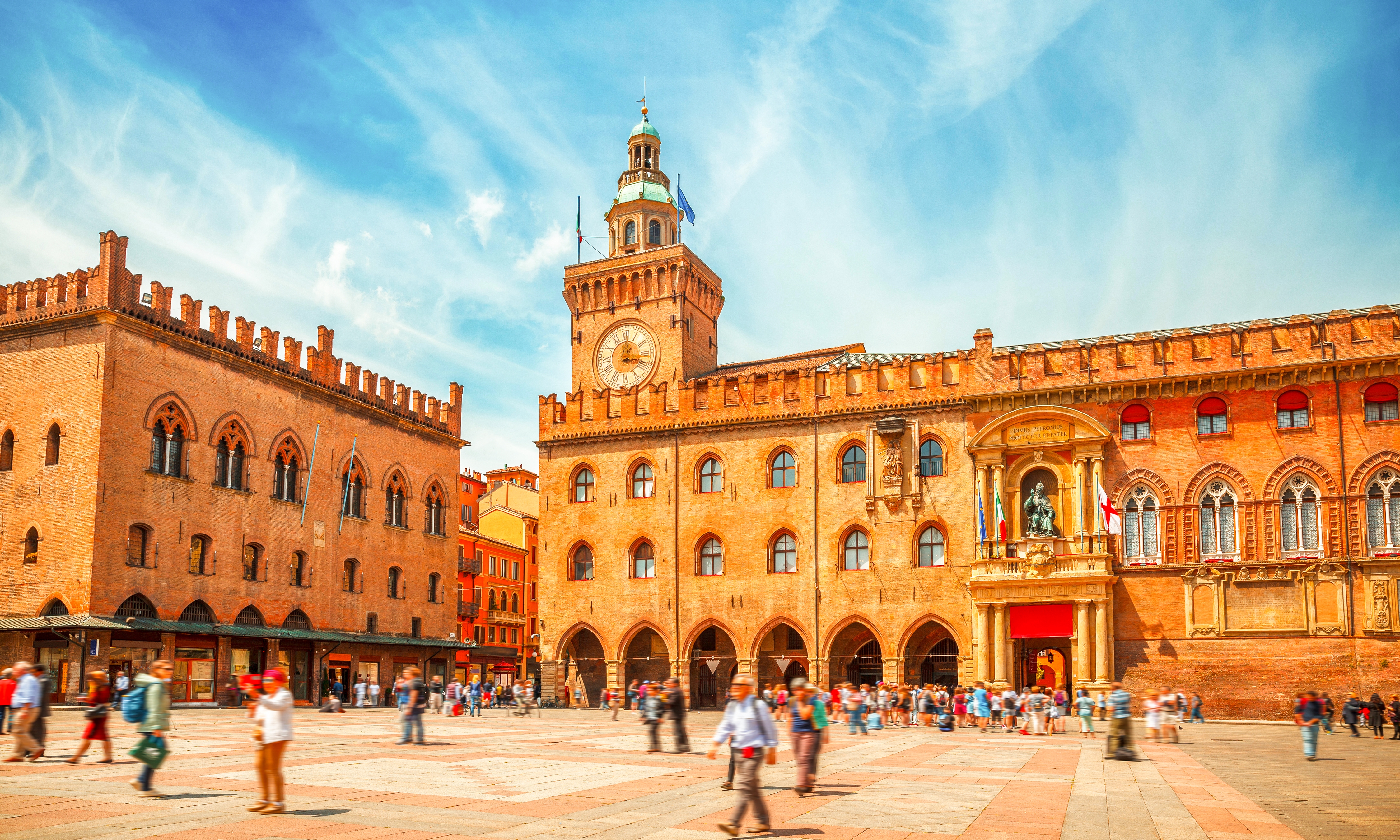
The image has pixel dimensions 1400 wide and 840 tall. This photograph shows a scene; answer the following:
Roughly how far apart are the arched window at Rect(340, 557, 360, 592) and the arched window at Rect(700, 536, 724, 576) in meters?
13.9

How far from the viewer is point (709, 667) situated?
44.3m

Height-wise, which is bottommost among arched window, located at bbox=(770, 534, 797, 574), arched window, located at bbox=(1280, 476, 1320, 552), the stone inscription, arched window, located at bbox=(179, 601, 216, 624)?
arched window, located at bbox=(179, 601, 216, 624)

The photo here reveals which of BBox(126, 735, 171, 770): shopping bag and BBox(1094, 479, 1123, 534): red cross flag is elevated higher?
BBox(1094, 479, 1123, 534): red cross flag

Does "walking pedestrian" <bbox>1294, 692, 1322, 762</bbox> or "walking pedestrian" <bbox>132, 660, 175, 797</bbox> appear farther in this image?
"walking pedestrian" <bbox>1294, 692, 1322, 762</bbox>

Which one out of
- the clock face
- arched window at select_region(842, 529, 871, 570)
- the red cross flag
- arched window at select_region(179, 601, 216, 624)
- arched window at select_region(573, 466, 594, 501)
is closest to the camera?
the red cross flag

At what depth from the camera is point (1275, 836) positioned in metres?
11.9

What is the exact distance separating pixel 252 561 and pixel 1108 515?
29.6 meters

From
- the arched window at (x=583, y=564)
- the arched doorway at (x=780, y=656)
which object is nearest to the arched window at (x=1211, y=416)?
the arched doorway at (x=780, y=656)

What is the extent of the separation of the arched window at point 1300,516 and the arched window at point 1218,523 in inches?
58.4

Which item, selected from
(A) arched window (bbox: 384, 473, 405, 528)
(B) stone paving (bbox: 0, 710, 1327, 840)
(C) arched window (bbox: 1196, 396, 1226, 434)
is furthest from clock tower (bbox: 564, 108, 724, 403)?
(B) stone paving (bbox: 0, 710, 1327, 840)

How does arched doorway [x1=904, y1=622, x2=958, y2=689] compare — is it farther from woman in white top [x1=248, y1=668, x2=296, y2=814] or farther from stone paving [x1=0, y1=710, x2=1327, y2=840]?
woman in white top [x1=248, y1=668, x2=296, y2=814]

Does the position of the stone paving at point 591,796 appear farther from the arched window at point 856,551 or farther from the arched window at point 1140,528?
the arched window at point 856,551

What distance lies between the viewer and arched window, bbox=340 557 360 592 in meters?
46.1

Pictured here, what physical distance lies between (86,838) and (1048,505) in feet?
111
